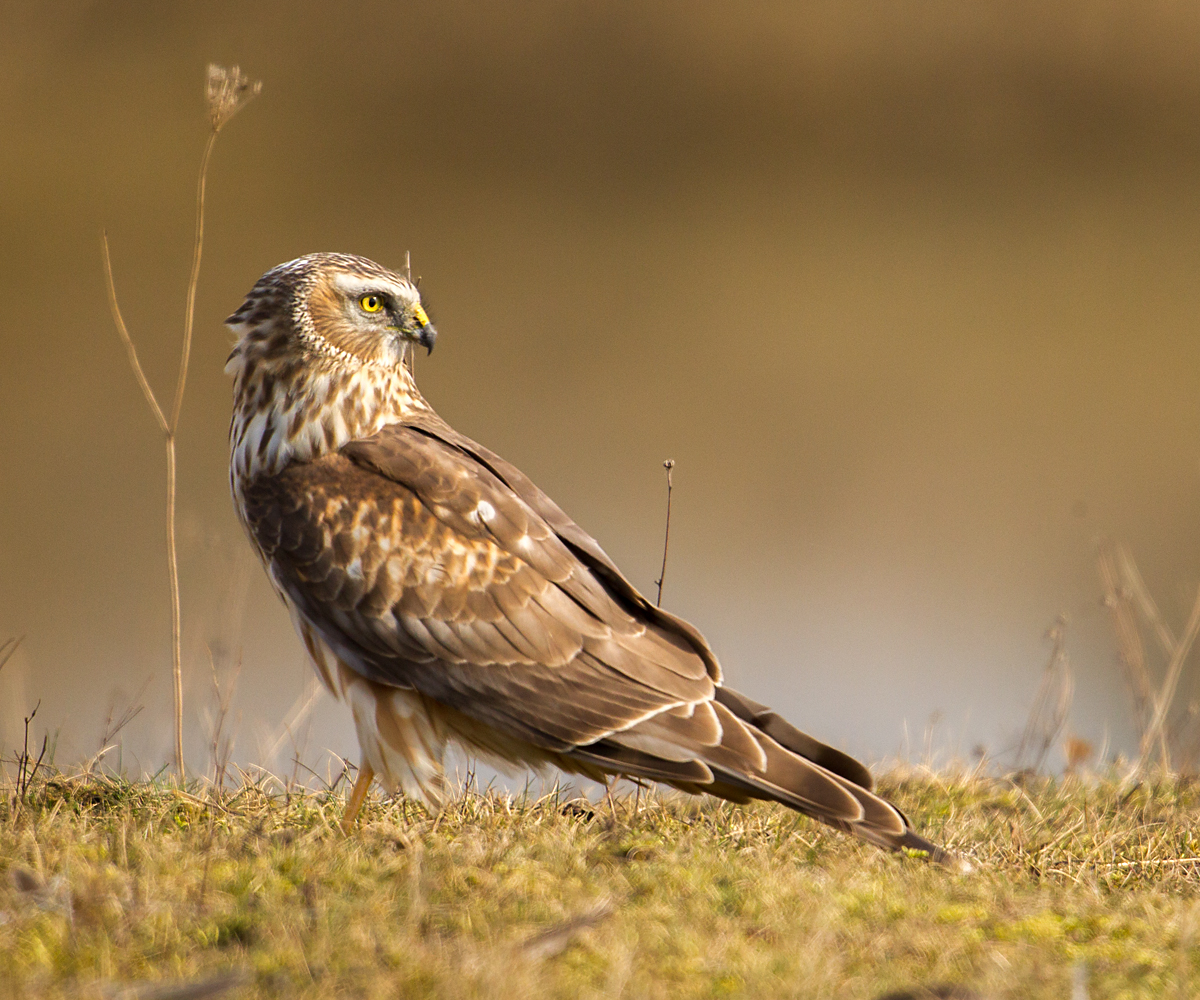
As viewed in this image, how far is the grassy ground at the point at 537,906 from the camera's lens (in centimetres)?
239

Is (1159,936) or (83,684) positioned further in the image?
(83,684)

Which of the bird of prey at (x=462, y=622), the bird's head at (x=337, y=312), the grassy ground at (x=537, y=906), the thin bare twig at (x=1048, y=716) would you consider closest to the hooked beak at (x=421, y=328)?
the bird's head at (x=337, y=312)

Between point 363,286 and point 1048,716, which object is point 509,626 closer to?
point 363,286

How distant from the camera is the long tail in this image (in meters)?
3.50

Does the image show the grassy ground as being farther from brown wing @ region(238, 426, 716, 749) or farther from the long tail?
brown wing @ region(238, 426, 716, 749)

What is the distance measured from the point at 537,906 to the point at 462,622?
1.28 metres

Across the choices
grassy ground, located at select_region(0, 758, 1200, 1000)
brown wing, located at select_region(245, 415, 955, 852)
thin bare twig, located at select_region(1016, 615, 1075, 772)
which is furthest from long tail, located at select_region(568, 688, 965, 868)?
thin bare twig, located at select_region(1016, 615, 1075, 772)

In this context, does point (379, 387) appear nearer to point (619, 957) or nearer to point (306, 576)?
point (306, 576)

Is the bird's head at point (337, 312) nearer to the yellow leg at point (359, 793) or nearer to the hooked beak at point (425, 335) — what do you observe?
the hooked beak at point (425, 335)

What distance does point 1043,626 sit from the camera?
27.2 ft

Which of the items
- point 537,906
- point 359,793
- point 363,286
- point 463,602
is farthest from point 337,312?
point 537,906

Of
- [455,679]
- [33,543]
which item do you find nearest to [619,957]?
[455,679]

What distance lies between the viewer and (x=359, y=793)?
12.4ft

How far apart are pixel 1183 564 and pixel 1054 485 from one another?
1.51 metres
